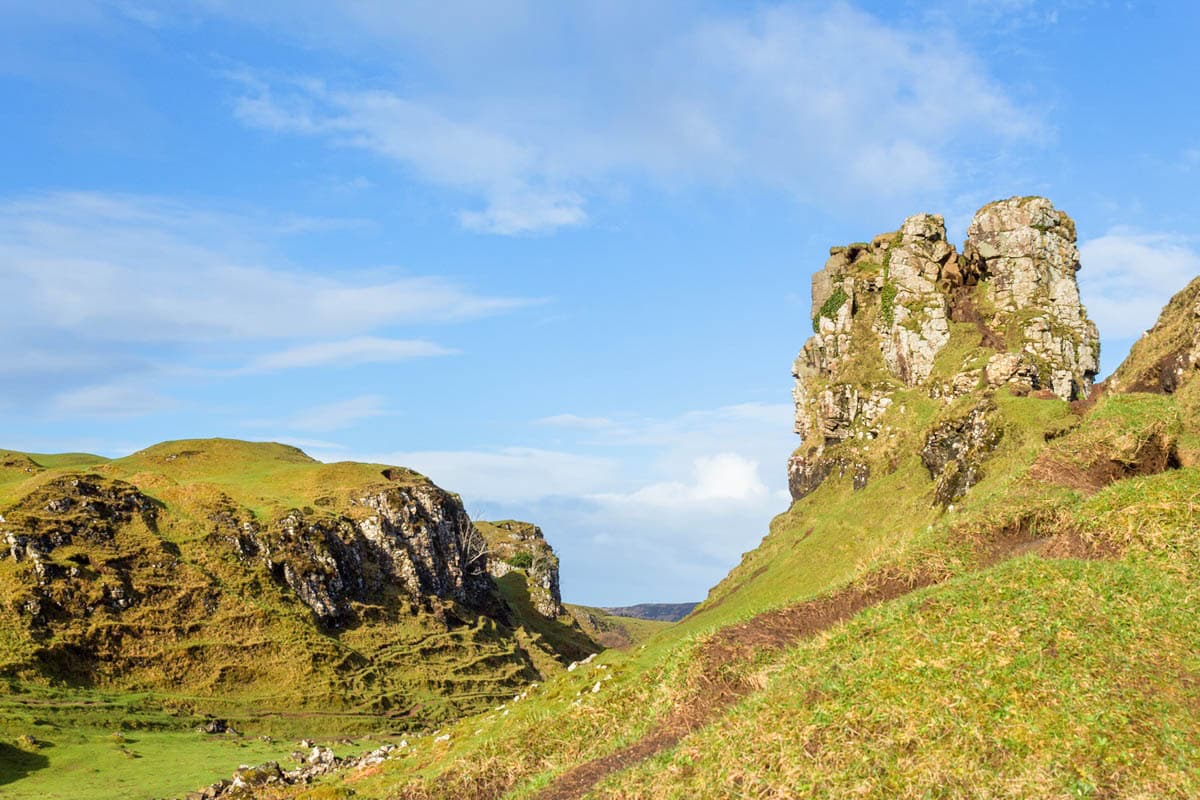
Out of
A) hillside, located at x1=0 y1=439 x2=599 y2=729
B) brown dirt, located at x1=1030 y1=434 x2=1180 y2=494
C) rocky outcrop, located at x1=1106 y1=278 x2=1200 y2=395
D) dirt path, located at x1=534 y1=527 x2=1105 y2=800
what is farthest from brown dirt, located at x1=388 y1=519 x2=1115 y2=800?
hillside, located at x1=0 y1=439 x2=599 y2=729

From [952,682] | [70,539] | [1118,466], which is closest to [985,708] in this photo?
[952,682]

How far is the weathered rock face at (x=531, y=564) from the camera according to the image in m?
169

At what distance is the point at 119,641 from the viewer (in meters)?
77.9

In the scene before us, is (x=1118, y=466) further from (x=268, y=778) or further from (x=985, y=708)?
(x=268, y=778)

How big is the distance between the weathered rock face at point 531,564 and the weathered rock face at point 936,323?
65226 mm

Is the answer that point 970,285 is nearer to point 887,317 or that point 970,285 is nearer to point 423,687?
point 887,317

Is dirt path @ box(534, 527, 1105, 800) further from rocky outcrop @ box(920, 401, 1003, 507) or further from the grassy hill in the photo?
rocky outcrop @ box(920, 401, 1003, 507)

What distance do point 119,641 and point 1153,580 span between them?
8589cm

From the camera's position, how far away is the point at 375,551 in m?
113

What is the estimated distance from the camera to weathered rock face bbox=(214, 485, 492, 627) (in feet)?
322

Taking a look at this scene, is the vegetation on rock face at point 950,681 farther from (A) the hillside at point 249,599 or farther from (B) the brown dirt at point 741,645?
(A) the hillside at point 249,599

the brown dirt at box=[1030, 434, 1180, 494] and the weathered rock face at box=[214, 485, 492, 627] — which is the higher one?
the brown dirt at box=[1030, 434, 1180, 494]

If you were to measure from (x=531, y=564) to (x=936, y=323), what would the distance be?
10948cm

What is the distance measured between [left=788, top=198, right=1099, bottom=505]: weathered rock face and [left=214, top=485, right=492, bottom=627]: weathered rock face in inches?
2244
